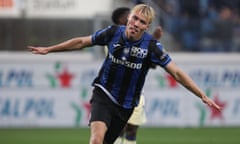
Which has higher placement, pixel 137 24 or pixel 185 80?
pixel 137 24

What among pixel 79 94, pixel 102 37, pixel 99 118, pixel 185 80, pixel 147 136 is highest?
pixel 102 37

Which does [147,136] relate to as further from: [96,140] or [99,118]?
[96,140]

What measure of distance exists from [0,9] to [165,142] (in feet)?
33.0

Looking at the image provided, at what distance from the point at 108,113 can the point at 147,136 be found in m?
7.30

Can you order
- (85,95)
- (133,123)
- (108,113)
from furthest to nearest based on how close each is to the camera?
(85,95), (133,123), (108,113)

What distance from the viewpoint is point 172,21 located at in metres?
23.7

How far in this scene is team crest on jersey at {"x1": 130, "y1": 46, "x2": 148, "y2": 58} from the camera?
983 cm

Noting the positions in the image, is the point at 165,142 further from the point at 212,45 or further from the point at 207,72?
the point at 212,45

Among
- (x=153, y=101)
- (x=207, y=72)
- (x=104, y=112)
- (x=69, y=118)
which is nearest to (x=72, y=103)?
(x=69, y=118)

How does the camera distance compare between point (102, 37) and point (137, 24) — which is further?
point (102, 37)

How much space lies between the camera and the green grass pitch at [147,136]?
1606 cm

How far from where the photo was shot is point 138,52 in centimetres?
984

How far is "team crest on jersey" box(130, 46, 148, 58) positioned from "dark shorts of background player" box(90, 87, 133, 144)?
2.14ft

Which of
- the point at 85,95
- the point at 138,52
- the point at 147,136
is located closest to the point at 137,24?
the point at 138,52
